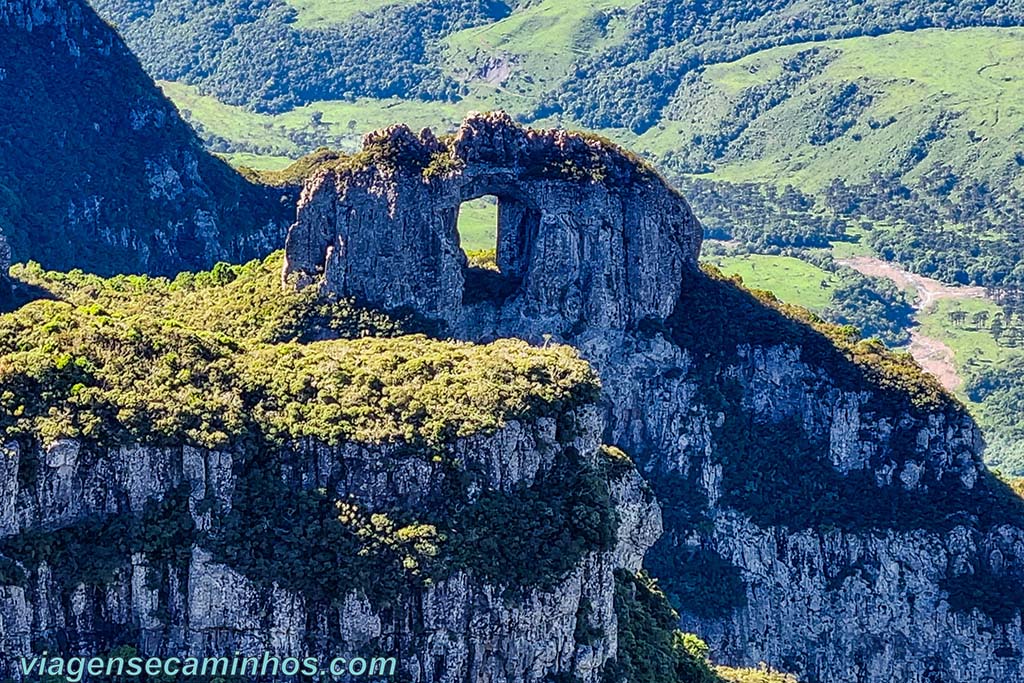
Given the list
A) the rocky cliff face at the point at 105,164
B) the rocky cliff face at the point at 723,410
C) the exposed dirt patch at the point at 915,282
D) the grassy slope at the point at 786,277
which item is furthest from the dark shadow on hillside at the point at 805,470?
the exposed dirt patch at the point at 915,282

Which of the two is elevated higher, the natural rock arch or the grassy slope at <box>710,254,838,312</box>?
the natural rock arch

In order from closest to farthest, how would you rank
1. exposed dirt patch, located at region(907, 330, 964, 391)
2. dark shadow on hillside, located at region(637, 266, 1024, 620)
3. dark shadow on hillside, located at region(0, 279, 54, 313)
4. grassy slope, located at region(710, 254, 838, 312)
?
dark shadow on hillside, located at region(0, 279, 54, 313) → dark shadow on hillside, located at region(637, 266, 1024, 620) → exposed dirt patch, located at region(907, 330, 964, 391) → grassy slope, located at region(710, 254, 838, 312)

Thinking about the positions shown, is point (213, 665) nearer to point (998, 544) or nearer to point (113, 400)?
point (113, 400)

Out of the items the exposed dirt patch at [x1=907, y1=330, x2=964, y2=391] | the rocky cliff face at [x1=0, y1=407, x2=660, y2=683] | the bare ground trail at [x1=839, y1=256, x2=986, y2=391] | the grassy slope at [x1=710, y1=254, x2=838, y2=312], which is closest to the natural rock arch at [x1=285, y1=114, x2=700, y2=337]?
the rocky cliff face at [x1=0, y1=407, x2=660, y2=683]

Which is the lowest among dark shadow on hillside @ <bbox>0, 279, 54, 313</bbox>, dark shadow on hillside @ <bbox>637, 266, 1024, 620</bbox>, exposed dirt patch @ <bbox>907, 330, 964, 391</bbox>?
exposed dirt patch @ <bbox>907, 330, 964, 391</bbox>

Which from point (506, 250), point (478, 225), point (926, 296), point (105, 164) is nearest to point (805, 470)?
point (506, 250)

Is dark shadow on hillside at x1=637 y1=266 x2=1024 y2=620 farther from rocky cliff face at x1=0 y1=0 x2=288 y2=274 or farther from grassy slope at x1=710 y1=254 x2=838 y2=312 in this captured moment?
grassy slope at x1=710 y1=254 x2=838 y2=312

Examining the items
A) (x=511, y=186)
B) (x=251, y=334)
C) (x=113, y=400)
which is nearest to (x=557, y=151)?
(x=511, y=186)
